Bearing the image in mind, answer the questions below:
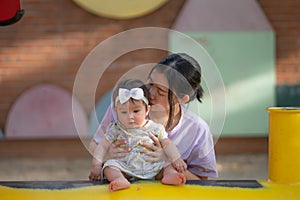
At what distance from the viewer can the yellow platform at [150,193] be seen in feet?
6.32

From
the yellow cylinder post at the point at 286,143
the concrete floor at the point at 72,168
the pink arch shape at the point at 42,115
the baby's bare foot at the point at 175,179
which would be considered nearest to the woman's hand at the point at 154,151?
the baby's bare foot at the point at 175,179

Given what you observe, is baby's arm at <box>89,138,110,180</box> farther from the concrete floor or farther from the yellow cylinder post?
the concrete floor

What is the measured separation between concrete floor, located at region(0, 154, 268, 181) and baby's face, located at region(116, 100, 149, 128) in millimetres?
3181

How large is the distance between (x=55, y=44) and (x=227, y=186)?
4.20 meters

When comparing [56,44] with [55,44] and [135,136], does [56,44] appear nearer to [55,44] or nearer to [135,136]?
[55,44]

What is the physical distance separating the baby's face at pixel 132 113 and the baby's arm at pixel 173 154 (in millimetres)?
106

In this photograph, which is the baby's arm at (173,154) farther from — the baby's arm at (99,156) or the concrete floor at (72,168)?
the concrete floor at (72,168)

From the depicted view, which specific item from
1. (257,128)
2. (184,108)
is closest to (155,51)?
(257,128)

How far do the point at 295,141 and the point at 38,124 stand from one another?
161 inches

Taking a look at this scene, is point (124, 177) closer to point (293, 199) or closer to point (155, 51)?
point (293, 199)

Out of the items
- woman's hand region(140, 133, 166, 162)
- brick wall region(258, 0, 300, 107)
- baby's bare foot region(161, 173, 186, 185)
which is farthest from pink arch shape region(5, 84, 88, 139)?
baby's bare foot region(161, 173, 186, 185)

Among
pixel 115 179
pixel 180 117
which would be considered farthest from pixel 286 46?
pixel 115 179

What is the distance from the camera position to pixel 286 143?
213cm

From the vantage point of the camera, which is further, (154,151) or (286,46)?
(286,46)
